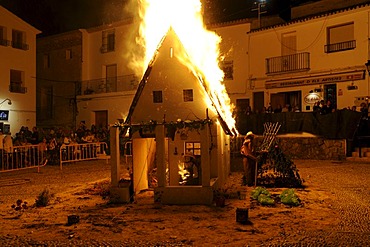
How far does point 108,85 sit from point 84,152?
1502cm

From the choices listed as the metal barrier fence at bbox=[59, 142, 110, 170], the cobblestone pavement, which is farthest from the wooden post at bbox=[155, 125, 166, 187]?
the metal barrier fence at bbox=[59, 142, 110, 170]

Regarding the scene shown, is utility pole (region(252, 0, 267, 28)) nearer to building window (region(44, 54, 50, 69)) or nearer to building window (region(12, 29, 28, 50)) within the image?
building window (region(12, 29, 28, 50))

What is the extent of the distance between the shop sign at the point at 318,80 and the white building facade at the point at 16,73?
1873cm

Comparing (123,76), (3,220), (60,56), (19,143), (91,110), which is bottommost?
(3,220)

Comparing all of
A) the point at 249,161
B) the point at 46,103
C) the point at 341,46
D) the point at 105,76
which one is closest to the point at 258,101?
the point at 341,46

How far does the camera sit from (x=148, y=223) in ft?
28.4

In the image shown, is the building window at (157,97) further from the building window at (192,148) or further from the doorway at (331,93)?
the doorway at (331,93)

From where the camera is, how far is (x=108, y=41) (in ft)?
117

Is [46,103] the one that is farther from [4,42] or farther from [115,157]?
[115,157]

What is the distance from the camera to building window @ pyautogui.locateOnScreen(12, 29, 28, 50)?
30.5m

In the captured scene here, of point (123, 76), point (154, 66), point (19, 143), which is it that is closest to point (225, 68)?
point (123, 76)

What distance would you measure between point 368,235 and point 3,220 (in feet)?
26.4

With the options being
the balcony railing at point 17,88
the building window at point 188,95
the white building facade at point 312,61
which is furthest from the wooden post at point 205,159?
the balcony railing at point 17,88

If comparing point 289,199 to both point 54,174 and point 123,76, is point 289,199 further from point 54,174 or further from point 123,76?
point 123,76
